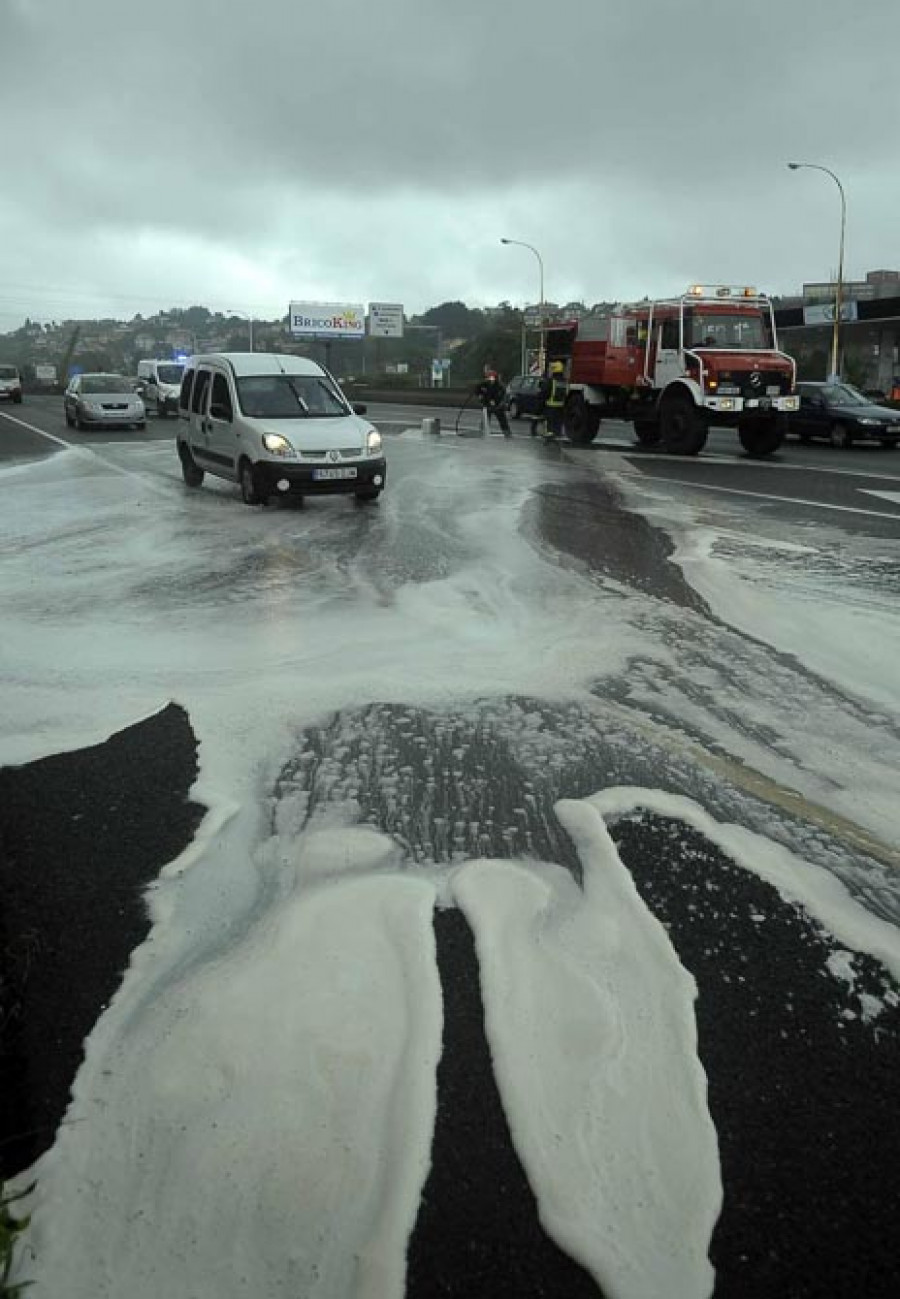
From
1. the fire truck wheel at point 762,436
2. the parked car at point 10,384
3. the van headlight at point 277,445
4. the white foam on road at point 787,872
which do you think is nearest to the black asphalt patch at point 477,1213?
the white foam on road at point 787,872

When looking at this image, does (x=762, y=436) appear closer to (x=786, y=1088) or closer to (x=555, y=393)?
(x=555, y=393)

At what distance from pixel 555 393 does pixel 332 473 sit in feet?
39.2

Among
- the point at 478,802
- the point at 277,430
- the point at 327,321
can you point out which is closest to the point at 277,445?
the point at 277,430

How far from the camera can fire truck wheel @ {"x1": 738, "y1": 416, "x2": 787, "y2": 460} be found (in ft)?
64.6

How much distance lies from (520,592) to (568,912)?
4.73m

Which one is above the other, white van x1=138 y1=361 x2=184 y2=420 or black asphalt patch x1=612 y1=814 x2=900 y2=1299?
white van x1=138 y1=361 x2=184 y2=420

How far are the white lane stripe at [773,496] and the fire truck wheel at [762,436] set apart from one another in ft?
13.7

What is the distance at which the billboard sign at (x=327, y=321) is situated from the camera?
94.8m

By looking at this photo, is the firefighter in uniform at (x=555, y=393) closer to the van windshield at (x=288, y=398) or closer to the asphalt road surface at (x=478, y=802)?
the van windshield at (x=288, y=398)

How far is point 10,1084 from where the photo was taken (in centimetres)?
249

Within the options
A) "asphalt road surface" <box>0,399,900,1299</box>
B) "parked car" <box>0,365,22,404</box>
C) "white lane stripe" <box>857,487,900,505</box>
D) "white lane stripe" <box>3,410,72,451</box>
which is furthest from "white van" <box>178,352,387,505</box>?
"parked car" <box>0,365,22,404</box>

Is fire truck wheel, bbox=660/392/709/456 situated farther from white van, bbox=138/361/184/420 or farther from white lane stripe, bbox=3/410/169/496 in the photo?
white van, bbox=138/361/184/420

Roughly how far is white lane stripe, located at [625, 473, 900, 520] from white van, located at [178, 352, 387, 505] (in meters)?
4.95

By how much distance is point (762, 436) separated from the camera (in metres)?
20.1
